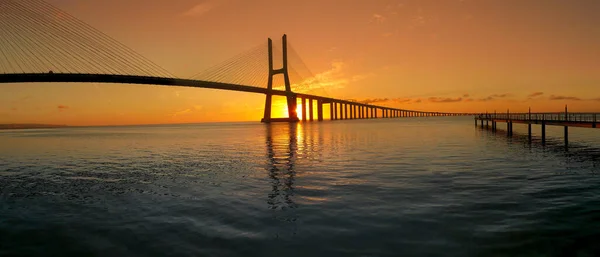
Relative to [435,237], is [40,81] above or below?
above

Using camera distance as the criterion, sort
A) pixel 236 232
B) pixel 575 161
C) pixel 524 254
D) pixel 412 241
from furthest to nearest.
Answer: pixel 575 161, pixel 236 232, pixel 412 241, pixel 524 254

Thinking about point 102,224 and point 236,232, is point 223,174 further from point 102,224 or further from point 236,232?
point 236,232

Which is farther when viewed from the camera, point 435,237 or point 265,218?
point 265,218

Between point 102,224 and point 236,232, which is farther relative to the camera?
point 102,224

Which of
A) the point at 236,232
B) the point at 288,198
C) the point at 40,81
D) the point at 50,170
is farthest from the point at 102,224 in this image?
the point at 40,81

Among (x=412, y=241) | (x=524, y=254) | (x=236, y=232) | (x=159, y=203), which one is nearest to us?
(x=524, y=254)

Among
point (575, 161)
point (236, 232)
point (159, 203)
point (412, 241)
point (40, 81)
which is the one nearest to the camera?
point (412, 241)

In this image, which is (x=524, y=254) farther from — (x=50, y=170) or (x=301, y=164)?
(x=50, y=170)

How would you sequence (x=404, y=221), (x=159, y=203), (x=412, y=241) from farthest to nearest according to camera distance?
(x=159, y=203) → (x=404, y=221) → (x=412, y=241)

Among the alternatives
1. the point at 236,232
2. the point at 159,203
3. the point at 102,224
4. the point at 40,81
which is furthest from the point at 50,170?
the point at 40,81

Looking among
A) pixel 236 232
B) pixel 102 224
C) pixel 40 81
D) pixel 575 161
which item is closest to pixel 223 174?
pixel 102 224

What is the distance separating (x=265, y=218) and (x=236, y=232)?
1.24 meters

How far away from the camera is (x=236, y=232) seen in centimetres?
759

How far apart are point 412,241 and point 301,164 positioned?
1326cm
